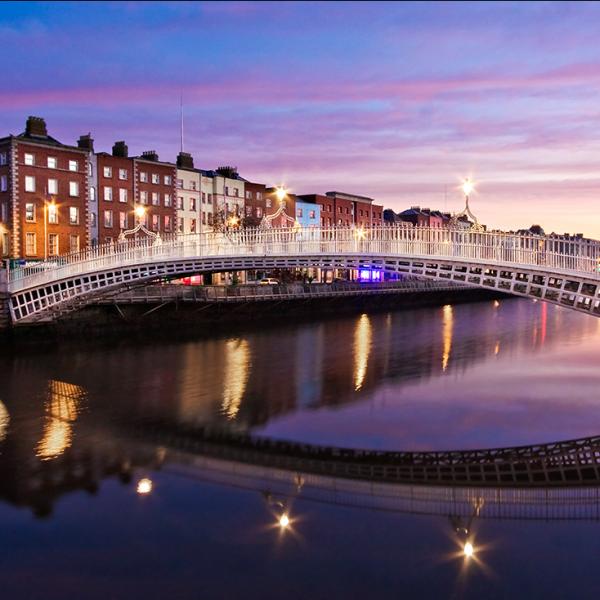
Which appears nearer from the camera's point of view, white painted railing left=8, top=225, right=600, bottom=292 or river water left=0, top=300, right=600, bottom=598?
river water left=0, top=300, right=600, bottom=598

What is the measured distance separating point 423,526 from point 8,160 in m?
40.5

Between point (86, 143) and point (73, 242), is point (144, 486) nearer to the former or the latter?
point (73, 242)

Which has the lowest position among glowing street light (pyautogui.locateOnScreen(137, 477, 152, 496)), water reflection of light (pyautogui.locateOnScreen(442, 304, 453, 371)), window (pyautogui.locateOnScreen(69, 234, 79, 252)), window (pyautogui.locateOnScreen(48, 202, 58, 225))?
water reflection of light (pyautogui.locateOnScreen(442, 304, 453, 371))

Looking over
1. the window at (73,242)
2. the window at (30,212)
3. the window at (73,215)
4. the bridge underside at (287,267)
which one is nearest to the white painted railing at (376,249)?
the bridge underside at (287,267)

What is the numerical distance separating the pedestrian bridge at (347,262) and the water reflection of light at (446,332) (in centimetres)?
402

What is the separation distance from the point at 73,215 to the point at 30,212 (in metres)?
3.36

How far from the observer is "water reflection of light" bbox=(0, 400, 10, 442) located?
1681cm

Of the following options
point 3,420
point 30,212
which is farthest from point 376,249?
point 30,212

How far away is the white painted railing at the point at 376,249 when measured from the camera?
62.4 ft

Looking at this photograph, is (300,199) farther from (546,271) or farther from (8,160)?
(546,271)

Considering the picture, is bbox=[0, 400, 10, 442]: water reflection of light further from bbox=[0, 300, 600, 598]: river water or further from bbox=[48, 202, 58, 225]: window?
bbox=[48, 202, 58, 225]: window

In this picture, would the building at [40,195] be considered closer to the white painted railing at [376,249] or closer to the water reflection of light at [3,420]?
the white painted railing at [376,249]

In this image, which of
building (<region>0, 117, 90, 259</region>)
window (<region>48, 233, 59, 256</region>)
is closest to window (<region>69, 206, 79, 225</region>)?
building (<region>0, 117, 90, 259</region>)

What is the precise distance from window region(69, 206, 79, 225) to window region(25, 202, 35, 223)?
2.87 metres
